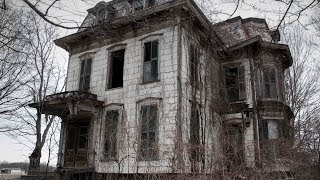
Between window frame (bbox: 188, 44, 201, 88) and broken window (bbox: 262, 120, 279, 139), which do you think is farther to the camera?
broken window (bbox: 262, 120, 279, 139)

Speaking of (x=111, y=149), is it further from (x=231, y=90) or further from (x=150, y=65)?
(x=231, y=90)

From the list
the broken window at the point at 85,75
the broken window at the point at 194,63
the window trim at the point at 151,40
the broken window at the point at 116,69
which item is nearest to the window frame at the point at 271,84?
Answer: the broken window at the point at 194,63

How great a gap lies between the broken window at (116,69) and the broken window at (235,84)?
234 inches

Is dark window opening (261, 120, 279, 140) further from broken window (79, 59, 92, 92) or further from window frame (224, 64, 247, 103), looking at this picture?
broken window (79, 59, 92, 92)

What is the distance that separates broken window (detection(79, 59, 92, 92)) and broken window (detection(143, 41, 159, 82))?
361 cm

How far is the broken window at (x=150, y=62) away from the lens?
1288 centimetres

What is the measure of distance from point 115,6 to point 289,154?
11.7 meters

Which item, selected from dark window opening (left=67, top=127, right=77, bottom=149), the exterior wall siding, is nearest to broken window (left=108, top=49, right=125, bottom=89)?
the exterior wall siding

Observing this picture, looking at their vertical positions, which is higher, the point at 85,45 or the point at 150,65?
the point at 85,45

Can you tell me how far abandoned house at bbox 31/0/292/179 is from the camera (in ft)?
38.4

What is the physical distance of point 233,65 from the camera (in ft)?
53.5

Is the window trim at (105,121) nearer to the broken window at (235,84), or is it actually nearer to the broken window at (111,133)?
the broken window at (111,133)

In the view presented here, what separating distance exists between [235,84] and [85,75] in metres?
8.22

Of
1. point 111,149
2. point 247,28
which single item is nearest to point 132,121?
point 111,149
